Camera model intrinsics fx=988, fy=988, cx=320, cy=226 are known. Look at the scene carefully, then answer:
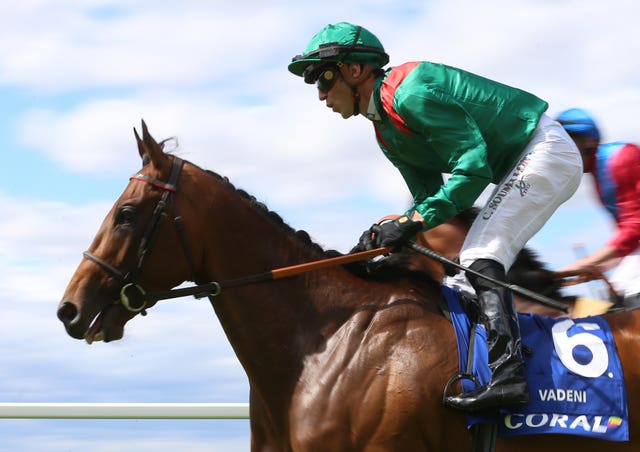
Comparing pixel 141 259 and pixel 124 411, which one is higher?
pixel 141 259

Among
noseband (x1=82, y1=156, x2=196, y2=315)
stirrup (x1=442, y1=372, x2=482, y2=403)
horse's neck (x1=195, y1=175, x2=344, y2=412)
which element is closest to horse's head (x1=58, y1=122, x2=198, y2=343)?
noseband (x1=82, y1=156, x2=196, y2=315)

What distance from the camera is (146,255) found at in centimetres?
405

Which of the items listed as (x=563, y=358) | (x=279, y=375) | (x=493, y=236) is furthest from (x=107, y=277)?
(x=563, y=358)

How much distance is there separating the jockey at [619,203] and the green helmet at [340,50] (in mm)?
1448

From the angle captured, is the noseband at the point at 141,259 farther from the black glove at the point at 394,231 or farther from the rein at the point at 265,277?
the black glove at the point at 394,231

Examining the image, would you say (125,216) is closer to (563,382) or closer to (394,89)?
(394,89)

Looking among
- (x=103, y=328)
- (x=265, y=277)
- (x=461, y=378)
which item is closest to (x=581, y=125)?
(x=461, y=378)

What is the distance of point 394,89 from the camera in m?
4.25

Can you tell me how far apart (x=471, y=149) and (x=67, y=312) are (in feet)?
5.85

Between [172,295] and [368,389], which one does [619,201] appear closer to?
[368,389]

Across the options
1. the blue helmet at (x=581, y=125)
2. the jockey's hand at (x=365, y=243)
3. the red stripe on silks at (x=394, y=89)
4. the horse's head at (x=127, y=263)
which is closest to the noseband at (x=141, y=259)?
the horse's head at (x=127, y=263)

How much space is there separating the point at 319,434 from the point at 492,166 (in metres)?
1.43

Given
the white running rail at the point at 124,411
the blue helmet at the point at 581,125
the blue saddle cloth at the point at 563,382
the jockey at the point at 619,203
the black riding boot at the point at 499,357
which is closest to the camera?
the black riding boot at the point at 499,357

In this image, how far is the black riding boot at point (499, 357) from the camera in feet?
12.6
